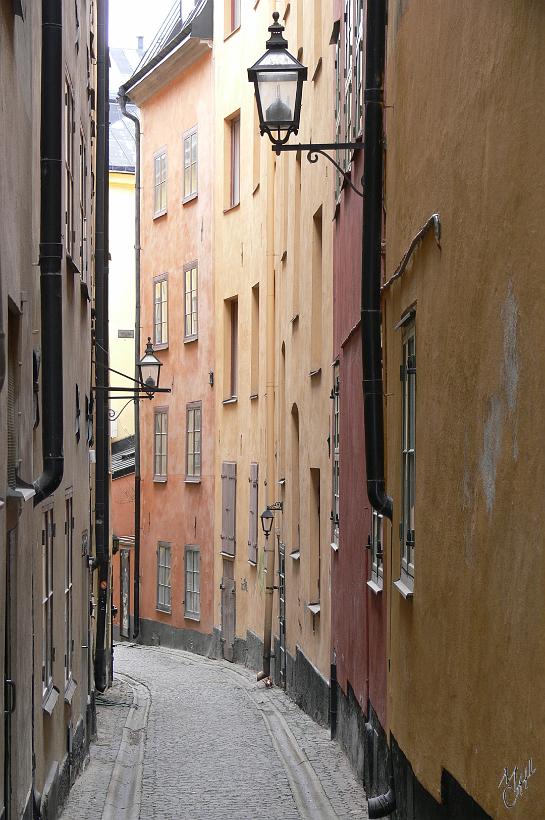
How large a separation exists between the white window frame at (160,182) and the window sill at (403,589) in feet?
64.0

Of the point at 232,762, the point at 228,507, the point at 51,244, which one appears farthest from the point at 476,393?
the point at 228,507

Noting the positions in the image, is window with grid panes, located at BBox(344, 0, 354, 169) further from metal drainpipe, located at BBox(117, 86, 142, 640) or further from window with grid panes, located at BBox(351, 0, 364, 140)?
metal drainpipe, located at BBox(117, 86, 142, 640)

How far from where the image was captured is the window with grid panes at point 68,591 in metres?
10.4

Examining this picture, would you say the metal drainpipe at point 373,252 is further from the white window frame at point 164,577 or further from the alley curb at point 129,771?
the white window frame at point 164,577

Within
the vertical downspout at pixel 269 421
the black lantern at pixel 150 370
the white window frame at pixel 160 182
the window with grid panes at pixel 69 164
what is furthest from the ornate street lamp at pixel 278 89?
the white window frame at pixel 160 182

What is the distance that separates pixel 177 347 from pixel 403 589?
1845cm

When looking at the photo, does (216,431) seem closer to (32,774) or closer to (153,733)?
(153,733)

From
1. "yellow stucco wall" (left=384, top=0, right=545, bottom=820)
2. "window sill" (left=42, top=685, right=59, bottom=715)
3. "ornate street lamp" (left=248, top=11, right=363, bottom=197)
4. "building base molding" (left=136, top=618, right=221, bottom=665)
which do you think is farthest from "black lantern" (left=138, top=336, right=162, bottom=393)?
"yellow stucco wall" (left=384, top=0, right=545, bottom=820)

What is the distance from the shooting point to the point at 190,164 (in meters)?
25.5

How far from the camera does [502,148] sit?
16.3 ft

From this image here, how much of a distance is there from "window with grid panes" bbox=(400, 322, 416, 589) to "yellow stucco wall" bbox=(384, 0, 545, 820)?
0.88 feet

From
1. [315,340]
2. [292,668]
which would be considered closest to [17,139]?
[315,340]

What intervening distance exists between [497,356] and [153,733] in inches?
380

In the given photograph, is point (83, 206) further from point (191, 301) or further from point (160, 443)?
point (160, 443)
